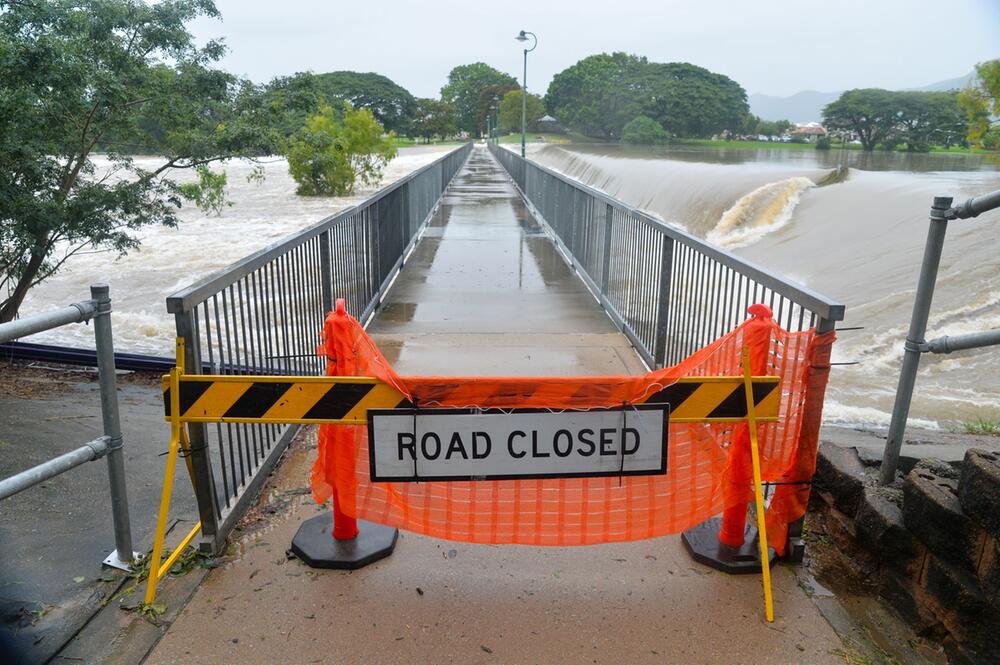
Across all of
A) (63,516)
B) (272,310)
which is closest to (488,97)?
(272,310)

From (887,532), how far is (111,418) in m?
3.35

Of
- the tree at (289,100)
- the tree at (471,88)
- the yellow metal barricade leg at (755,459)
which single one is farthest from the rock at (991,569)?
the tree at (471,88)

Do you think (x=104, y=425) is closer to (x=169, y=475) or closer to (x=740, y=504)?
(x=169, y=475)

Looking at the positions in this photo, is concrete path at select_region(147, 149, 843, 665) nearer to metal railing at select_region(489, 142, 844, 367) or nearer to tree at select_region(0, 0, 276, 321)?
metal railing at select_region(489, 142, 844, 367)

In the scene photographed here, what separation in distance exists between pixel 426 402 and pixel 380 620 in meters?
0.89

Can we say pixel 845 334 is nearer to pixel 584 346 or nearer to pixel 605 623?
pixel 584 346

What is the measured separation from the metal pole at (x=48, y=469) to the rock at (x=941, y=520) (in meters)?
3.40

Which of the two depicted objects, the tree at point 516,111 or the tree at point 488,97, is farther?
the tree at point 488,97

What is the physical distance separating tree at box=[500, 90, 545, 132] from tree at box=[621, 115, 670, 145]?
132 ft

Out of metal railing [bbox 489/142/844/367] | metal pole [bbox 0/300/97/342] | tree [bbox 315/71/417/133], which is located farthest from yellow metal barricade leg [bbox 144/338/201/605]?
tree [bbox 315/71/417/133]

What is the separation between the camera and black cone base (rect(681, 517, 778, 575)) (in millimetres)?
3391

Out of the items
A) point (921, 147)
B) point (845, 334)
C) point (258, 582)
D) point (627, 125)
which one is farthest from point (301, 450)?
point (627, 125)

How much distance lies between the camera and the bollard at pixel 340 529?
3.34m

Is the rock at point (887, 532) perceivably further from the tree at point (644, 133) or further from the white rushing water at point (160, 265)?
the tree at point (644, 133)
